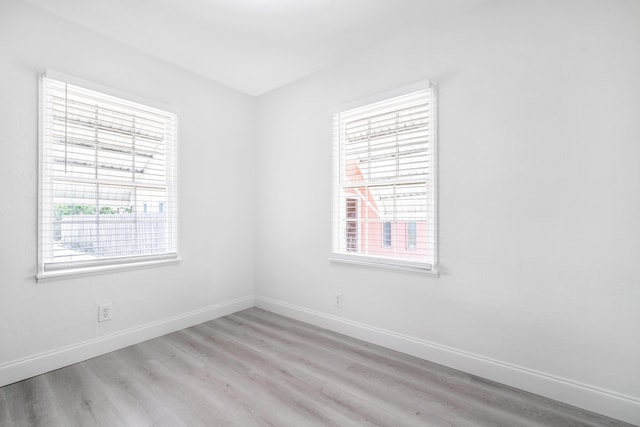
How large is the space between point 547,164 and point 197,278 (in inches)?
128

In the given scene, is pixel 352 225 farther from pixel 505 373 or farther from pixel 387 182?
pixel 505 373

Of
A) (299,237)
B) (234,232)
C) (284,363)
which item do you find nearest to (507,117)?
(299,237)

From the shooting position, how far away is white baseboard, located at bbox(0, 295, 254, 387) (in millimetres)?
2084

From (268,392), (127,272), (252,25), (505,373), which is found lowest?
(268,392)

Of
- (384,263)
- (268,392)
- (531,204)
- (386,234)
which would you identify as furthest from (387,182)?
(268,392)

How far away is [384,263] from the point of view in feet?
8.67

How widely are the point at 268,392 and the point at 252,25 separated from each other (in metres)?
2.77

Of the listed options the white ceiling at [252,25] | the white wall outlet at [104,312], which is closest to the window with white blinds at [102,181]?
the white wall outlet at [104,312]

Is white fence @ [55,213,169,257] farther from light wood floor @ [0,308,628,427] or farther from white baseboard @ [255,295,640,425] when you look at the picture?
white baseboard @ [255,295,640,425]

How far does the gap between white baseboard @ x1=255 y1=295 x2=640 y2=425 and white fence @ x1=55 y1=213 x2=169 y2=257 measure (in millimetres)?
1867

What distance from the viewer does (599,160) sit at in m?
1.77

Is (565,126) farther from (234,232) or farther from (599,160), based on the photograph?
(234,232)

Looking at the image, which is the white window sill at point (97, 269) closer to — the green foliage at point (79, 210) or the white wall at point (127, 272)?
the white wall at point (127, 272)

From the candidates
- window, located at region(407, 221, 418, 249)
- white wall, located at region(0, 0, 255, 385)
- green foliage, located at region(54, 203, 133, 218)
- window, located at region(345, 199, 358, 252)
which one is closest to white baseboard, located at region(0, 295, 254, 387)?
white wall, located at region(0, 0, 255, 385)
